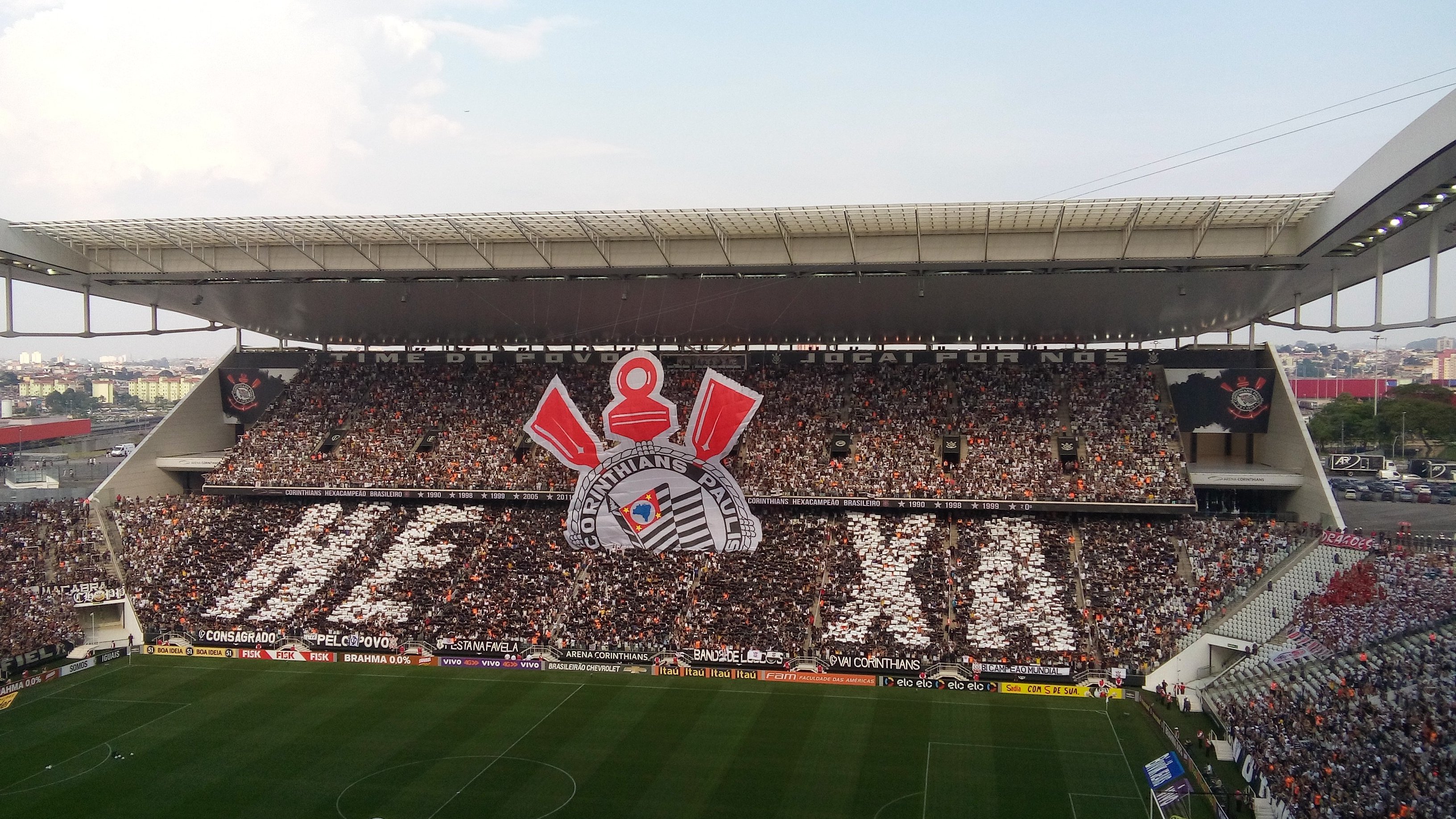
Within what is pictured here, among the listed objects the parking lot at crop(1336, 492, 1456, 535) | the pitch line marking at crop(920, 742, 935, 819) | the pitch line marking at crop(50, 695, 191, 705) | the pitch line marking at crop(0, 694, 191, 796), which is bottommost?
the pitch line marking at crop(50, 695, 191, 705)

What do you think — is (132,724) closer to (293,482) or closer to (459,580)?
(459,580)

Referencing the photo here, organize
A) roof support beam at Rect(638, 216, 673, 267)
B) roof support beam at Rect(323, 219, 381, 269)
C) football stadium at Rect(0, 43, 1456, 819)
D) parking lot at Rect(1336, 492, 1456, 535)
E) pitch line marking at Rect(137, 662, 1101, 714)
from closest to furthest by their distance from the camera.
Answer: football stadium at Rect(0, 43, 1456, 819)
pitch line marking at Rect(137, 662, 1101, 714)
roof support beam at Rect(638, 216, 673, 267)
roof support beam at Rect(323, 219, 381, 269)
parking lot at Rect(1336, 492, 1456, 535)

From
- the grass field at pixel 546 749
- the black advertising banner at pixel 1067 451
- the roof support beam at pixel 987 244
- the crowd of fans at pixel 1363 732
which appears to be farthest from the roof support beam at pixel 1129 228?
the grass field at pixel 546 749

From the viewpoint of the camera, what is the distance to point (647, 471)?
3609cm

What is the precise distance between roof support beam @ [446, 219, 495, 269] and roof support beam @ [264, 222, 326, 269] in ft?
18.2

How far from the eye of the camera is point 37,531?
38.2 m

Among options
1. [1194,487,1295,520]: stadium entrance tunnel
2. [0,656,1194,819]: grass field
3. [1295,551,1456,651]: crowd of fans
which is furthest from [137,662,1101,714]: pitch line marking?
[1194,487,1295,520]: stadium entrance tunnel

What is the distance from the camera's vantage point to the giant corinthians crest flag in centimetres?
3497

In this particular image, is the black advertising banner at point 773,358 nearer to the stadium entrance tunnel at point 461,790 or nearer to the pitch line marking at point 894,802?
the stadium entrance tunnel at point 461,790

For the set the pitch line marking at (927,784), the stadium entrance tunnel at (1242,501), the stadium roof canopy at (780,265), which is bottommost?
the pitch line marking at (927,784)

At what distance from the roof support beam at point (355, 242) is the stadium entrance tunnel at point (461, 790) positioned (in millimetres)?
17959

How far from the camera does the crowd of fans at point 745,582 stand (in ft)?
101

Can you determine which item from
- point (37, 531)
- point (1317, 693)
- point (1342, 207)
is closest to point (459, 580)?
point (37, 531)

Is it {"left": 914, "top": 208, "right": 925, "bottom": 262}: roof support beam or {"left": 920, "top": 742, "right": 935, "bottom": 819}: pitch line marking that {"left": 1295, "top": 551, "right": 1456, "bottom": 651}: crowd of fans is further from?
{"left": 914, "top": 208, "right": 925, "bottom": 262}: roof support beam
